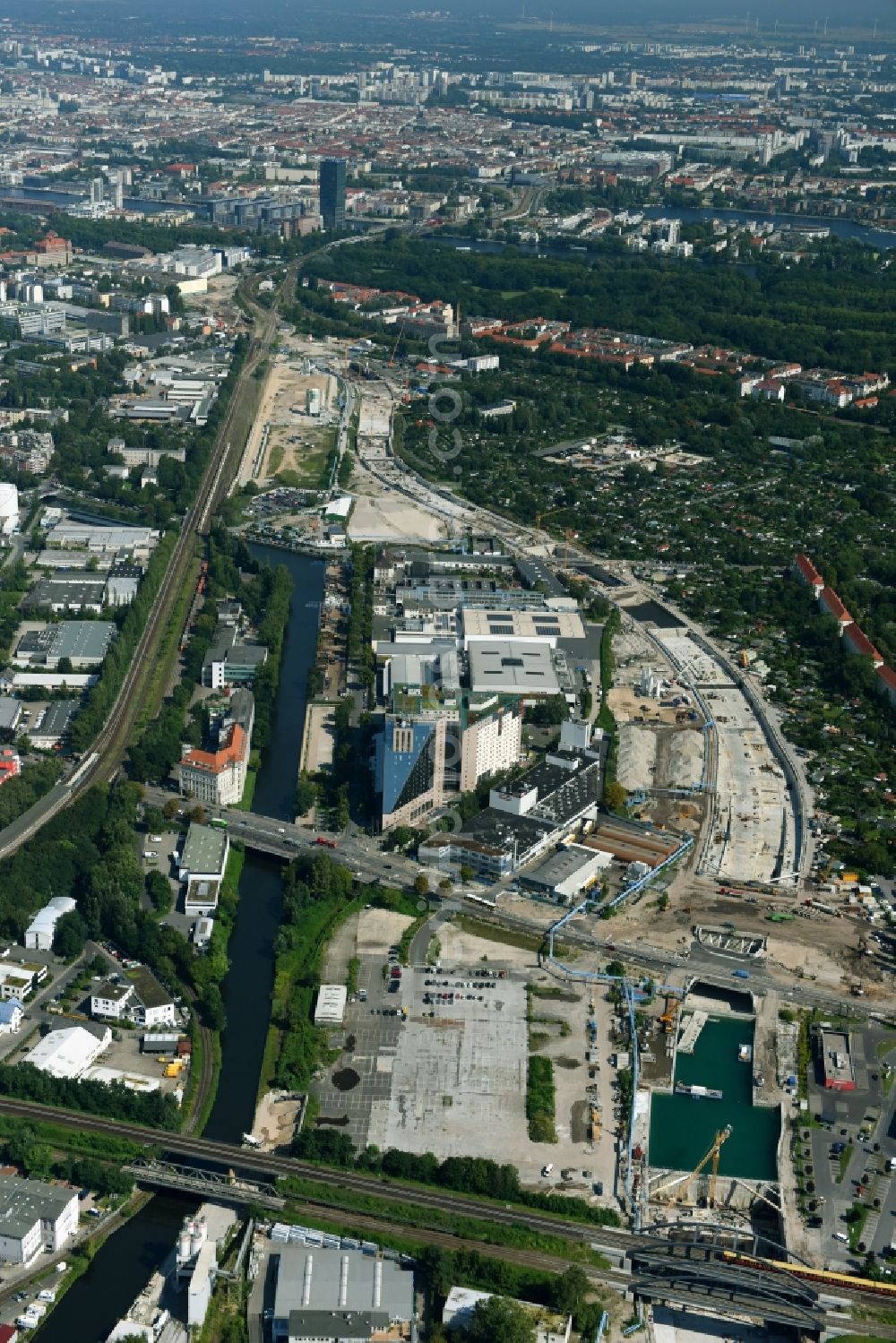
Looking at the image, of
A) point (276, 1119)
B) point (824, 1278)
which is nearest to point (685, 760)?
point (276, 1119)

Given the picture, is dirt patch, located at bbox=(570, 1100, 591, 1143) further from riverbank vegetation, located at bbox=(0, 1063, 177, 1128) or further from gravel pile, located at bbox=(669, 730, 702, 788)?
gravel pile, located at bbox=(669, 730, 702, 788)

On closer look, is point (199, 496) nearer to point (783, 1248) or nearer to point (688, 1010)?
point (688, 1010)

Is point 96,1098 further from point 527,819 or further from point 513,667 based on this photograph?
point 513,667

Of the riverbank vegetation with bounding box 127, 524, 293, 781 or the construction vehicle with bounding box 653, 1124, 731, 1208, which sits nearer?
the construction vehicle with bounding box 653, 1124, 731, 1208

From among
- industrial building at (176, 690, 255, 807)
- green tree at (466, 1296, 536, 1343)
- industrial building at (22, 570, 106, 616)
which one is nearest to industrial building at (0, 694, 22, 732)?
industrial building at (176, 690, 255, 807)

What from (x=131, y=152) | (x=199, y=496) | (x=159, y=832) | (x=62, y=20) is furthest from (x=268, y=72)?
(x=159, y=832)

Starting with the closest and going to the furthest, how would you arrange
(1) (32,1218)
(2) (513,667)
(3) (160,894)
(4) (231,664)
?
(1) (32,1218) → (3) (160,894) → (2) (513,667) → (4) (231,664)

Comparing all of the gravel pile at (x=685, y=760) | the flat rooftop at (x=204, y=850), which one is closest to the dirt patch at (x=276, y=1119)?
the flat rooftop at (x=204, y=850)

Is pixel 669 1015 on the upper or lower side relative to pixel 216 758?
lower
